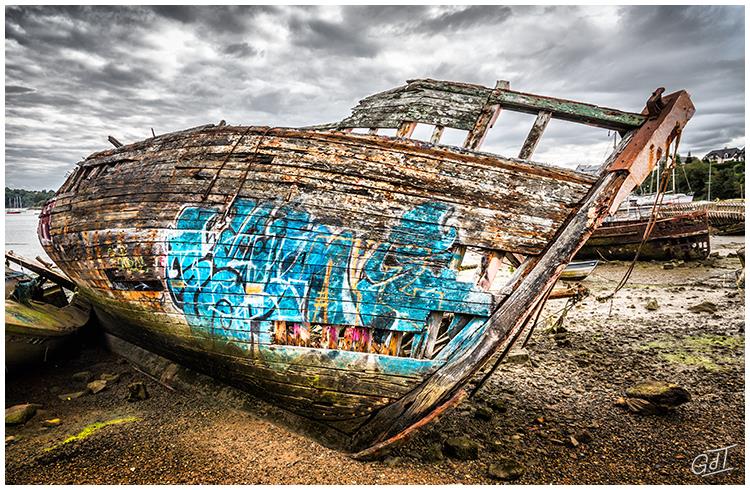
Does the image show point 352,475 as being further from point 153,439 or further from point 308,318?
point 153,439

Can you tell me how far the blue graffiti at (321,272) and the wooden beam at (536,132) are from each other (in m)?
0.93

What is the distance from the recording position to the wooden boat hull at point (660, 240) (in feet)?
49.5

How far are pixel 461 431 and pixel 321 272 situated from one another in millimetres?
2174

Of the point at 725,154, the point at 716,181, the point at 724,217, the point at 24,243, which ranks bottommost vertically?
the point at 24,243

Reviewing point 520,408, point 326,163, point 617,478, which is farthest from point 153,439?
point 617,478

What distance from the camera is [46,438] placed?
4020mm

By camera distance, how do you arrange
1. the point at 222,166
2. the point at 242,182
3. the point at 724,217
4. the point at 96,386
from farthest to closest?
1. the point at 724,217
2. the point at 96,386
3. the point at 222,166
4. the point at 242,182

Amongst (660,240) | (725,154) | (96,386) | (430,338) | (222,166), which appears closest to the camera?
(430,338)

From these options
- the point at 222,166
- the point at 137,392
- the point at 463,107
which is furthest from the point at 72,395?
the point at 463,107

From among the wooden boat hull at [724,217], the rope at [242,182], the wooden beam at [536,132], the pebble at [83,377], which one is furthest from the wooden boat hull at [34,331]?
the wooden boat hull at [724,217]

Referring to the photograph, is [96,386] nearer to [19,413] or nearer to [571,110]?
[19,413]

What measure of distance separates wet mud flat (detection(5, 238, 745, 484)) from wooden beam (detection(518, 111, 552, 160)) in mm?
2638

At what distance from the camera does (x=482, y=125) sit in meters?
3.68

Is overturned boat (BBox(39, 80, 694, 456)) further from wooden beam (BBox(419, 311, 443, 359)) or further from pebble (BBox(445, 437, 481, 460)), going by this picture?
pebble (BBox(445, 437, 481, 460))
